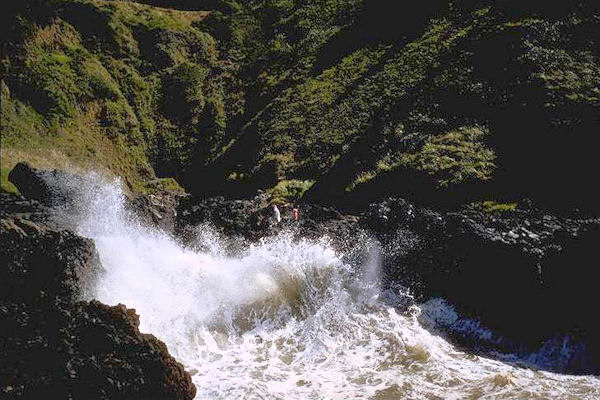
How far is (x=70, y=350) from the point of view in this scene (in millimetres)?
9547

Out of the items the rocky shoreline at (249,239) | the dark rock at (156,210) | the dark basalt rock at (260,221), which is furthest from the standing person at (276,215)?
the dark rock at (156,210)

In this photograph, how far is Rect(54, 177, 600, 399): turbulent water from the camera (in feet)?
42.1

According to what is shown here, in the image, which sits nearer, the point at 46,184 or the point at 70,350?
the point at 70,350

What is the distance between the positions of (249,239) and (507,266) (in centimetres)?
798

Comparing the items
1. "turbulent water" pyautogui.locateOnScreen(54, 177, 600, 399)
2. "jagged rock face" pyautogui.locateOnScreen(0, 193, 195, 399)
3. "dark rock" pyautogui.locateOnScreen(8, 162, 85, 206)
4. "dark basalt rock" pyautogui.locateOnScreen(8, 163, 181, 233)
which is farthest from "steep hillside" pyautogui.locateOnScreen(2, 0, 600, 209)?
"jagged rock face" pyautogui.locateOnScreen(0, 193, 195, 399)

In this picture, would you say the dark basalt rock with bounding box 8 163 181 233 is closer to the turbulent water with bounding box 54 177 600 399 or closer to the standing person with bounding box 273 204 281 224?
the turbulent water with bounding box 54 177 600 399

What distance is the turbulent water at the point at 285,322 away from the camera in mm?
12820

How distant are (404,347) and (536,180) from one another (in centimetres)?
979

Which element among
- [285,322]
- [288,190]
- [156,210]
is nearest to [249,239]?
[156,210]

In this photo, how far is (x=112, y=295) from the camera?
49.0 ft

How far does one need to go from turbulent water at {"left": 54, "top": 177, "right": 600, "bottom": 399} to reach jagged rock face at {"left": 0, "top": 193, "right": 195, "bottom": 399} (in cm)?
214

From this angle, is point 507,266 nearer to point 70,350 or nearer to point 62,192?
point 70,350

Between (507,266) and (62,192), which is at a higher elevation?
(507,266)

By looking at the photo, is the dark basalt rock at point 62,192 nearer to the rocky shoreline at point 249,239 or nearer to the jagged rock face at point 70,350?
the rocky shoreline at point 249,239
